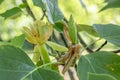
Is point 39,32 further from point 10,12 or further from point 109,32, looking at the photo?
point 10,12

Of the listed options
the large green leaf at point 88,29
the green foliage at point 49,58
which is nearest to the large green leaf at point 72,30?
the green foliage at point 49,58

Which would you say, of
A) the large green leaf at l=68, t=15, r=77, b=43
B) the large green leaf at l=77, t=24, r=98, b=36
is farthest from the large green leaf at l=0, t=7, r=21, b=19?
the large green leaf at l=68, t=15, r=77, b=43

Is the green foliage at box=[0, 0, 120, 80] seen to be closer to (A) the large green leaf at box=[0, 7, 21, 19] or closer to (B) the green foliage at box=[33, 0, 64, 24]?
(B) the green foliage at box=[33, 0, 64, 24]

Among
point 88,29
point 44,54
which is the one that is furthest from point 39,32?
point 88,29

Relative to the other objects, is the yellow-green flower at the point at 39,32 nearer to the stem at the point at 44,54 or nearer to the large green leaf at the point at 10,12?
the stem at the point at 44,54

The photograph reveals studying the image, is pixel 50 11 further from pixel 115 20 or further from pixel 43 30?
pixel 115 20

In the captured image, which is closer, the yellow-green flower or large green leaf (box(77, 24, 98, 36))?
the yellow-green flower

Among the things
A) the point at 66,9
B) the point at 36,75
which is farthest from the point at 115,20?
the point at 36,75
